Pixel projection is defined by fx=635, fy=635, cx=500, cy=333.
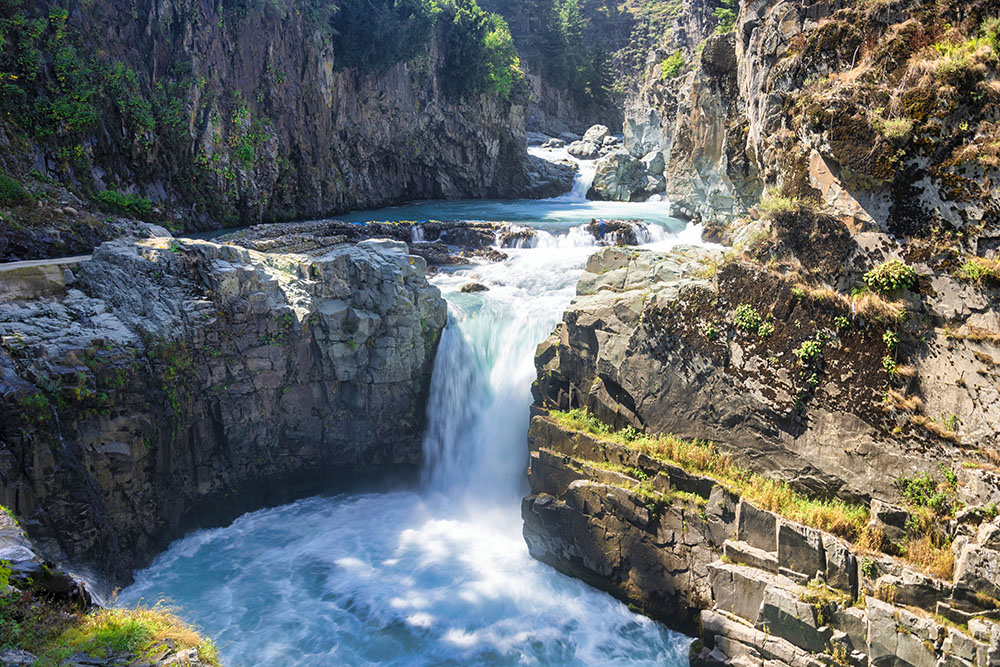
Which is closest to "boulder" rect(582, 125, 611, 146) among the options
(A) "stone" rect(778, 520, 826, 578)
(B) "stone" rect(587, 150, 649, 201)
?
(B) "stone" rect(587, 150, 649, 201)

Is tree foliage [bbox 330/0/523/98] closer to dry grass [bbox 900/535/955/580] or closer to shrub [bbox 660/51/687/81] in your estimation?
shrub [bbox 660/51/687/81]

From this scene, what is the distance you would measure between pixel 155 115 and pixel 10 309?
17.7 meters

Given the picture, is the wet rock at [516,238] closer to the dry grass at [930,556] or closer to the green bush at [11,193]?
the green bush at [11,193]

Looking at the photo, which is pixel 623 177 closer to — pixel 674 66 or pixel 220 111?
pixel 674 66

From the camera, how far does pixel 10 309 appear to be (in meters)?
13.0

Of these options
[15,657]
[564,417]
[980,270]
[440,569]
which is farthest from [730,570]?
[15,657]

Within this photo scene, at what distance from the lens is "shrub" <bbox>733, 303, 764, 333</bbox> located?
12039 millimetres

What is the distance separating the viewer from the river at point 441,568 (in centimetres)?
1191

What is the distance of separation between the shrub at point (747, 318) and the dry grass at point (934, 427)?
9.69 ft

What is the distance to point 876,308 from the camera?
10828mm

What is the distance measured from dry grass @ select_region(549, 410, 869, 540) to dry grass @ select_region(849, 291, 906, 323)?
3.18 metres

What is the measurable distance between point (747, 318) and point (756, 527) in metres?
3.85

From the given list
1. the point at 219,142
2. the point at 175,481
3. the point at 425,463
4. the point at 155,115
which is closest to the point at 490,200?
the point at 219,142

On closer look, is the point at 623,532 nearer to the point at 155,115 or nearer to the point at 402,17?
the point at 155,115
